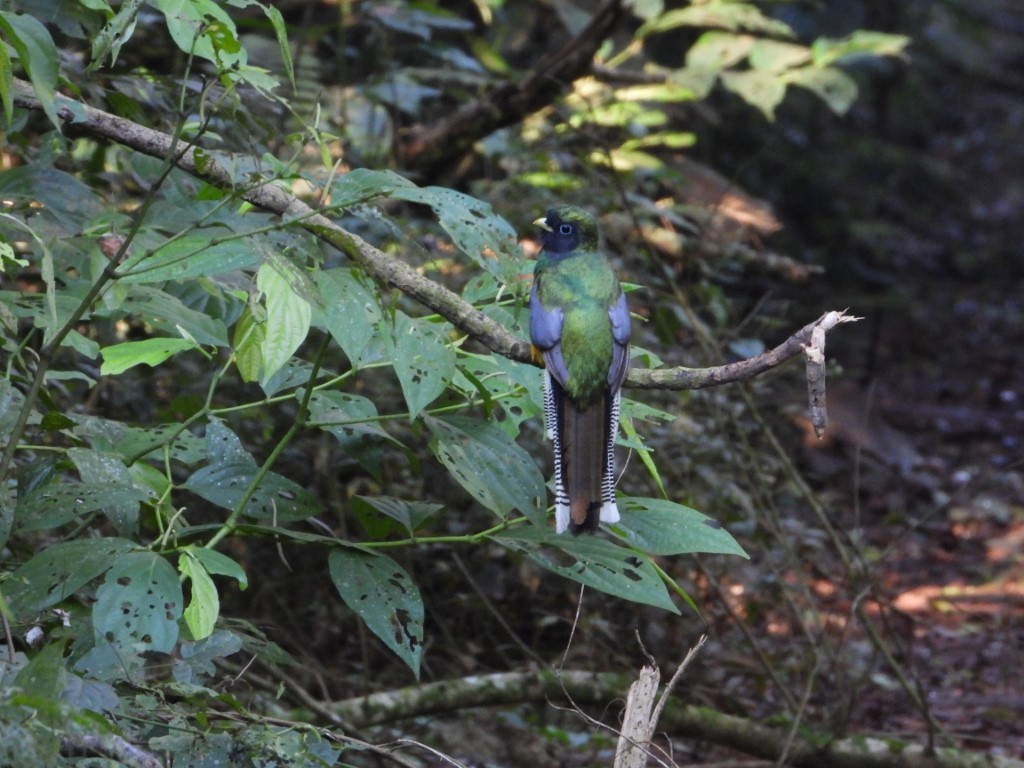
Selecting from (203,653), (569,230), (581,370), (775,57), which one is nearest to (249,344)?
(203,653)

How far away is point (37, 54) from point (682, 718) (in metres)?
3.51

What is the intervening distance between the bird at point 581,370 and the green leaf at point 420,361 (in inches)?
18.1

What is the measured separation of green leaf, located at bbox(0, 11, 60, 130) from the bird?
1.14 m

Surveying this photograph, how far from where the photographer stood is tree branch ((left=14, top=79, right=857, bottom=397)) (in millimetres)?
2027

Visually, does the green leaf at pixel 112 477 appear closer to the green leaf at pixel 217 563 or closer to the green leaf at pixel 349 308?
the green leaf at pixel 217 563

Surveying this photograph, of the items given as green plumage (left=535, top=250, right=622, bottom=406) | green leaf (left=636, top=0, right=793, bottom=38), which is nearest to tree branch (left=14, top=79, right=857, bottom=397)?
green plumage (left=535, top=250, right=622, bottom=406)

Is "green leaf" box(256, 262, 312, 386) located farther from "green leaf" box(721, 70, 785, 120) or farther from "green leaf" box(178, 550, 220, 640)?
"green leaf" box(721, 70, 785, 120)

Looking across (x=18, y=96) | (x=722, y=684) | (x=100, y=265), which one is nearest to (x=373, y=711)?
(x=722, y=684)

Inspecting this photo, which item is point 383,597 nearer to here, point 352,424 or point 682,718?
point 352,424

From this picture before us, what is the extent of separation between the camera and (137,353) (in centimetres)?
218

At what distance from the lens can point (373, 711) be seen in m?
4.14

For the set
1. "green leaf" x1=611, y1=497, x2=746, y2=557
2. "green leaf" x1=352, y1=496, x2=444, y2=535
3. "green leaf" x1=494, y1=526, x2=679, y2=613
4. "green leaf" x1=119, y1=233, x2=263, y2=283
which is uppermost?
"green leaf" x1=119, y1=233, x2=263, y2=283

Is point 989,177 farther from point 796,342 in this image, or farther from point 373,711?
point 796,342

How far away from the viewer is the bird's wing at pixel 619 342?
272 cm
